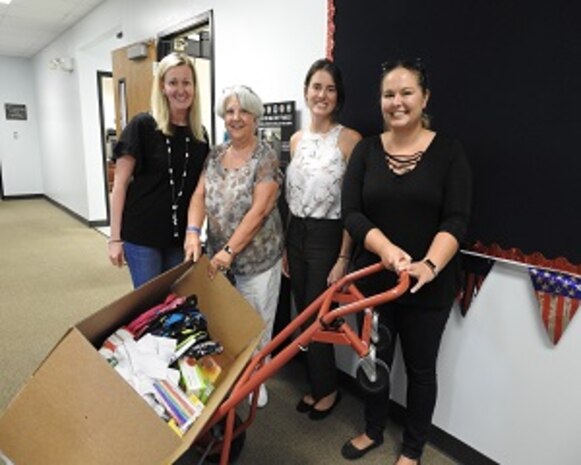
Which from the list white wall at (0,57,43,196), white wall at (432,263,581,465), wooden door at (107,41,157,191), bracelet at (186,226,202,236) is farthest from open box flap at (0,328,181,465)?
white wall at (0,57,43,196)

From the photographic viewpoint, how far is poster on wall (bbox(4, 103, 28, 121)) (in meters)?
8.56

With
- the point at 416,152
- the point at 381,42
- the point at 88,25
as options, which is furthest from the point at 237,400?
the point at 88,25

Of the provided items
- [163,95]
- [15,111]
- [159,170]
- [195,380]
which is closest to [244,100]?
[163,95]

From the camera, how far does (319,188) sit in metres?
1.82

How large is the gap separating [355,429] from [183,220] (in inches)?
51.0

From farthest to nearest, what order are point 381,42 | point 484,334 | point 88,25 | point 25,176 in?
point 25,176, point 88,25, point 381,42, point 484,334

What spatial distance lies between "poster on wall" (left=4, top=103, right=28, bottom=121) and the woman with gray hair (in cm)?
872

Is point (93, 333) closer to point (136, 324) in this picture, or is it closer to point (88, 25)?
point (136, 324)

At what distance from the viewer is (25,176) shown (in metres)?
9.02

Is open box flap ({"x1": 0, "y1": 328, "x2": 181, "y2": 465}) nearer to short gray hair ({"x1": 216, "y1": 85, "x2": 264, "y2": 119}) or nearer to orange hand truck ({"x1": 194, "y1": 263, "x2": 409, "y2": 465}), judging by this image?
orange hand truck ({"x1": 194, "y1": 263, "x2": 409, "y2": 465})

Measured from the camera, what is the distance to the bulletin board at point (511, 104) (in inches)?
53.1

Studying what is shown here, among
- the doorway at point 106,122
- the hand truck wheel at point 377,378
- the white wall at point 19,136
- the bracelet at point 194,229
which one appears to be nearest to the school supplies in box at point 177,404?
the hand truck wheel at point 377,378

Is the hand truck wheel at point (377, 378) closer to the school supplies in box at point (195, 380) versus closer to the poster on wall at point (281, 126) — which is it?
the school supplies in box at point (195, 380)

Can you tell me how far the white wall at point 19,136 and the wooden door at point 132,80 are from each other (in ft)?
19.4
